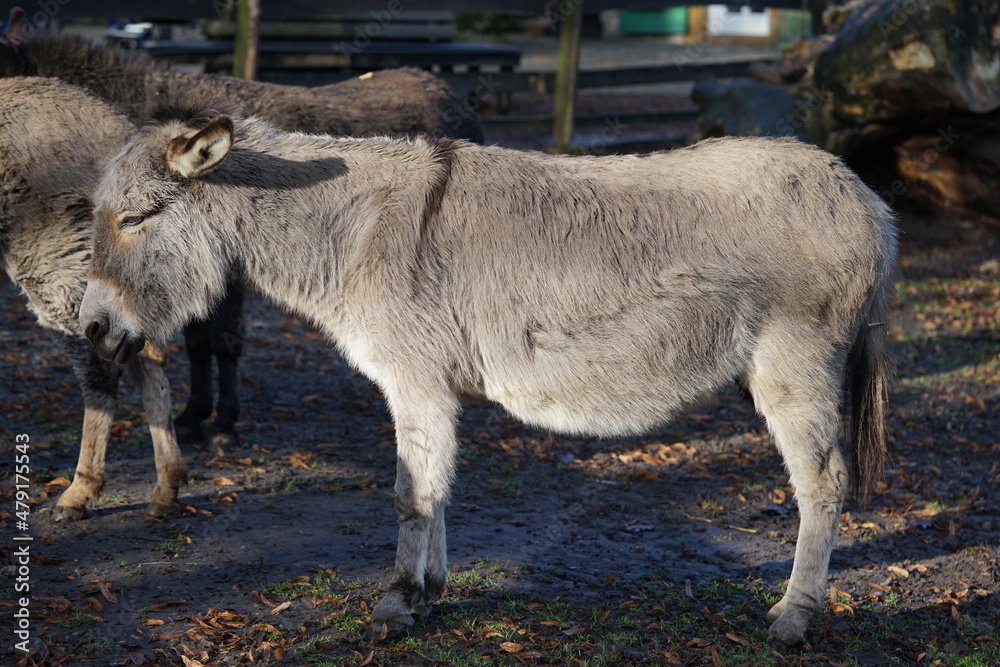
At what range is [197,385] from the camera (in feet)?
Result: 20.0

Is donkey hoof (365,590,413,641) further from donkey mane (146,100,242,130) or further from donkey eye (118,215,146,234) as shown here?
donkey mane (146,100,242,130)

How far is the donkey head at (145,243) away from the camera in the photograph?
12.3 feet

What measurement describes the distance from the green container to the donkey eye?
1142 inches

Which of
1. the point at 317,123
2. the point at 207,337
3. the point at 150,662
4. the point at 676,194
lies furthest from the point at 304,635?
the point at 317,123

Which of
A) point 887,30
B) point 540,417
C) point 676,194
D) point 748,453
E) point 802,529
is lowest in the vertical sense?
point 748,453

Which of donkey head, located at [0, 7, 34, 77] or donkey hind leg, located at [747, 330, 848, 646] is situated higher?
donkey head, located at [0, 7, 34, 77]

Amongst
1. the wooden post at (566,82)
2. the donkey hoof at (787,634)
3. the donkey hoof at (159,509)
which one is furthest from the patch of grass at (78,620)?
the wooden post at (566,82)

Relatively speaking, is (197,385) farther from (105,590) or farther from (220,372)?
(105,590)

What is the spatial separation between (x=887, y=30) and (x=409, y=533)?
8.73 metres

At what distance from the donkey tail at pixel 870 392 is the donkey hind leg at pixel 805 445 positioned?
31 centimetres

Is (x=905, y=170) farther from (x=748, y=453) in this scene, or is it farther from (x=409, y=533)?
(x=409, y=533)

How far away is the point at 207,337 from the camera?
6.01 m

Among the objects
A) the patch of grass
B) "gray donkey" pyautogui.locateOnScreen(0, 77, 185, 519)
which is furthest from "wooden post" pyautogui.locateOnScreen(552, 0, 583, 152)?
the patch of grass

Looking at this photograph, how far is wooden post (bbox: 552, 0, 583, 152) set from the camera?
42.7ft
